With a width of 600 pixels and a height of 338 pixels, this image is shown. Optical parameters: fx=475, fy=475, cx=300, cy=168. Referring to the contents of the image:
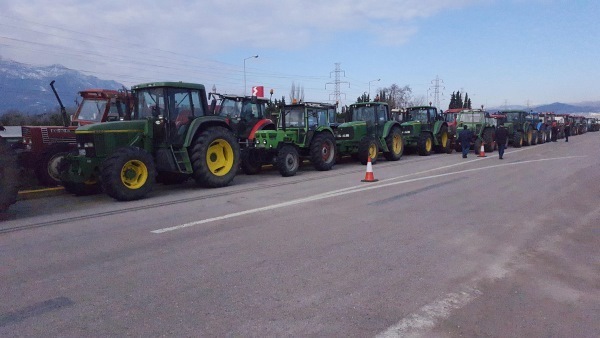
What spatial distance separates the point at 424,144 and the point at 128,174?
15.6 m

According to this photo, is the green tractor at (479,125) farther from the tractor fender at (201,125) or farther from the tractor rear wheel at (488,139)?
the tractor fender at (201,125)

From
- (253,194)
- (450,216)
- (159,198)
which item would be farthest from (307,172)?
(450,216)

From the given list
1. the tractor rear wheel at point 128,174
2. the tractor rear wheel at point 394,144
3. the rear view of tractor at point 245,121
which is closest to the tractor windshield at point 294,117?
the rear view of tractor at point 245,121

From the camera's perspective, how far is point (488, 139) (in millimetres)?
24641

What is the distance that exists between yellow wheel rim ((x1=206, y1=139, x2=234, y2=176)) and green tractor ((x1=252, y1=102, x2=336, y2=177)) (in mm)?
2258

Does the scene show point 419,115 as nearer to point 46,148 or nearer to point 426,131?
point 426,131

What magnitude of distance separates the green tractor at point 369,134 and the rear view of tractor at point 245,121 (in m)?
3.56

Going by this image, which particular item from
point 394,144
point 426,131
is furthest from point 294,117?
point 426,131

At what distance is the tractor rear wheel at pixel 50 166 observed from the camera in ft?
38.2

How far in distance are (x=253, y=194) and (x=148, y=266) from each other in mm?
5420

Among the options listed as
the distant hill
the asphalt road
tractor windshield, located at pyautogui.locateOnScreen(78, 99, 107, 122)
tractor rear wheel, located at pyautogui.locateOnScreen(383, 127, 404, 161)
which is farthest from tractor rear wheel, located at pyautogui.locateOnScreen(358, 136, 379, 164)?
the distant hill

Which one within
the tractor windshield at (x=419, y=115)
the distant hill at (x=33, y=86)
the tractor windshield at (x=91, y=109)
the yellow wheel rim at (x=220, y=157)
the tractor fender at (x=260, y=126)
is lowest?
the yellow wheel rim at (x=220, y=157)

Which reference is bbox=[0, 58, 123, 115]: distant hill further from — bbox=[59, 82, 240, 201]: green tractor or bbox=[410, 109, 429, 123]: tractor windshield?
bbox=[59, 82, 240, 201]: green tractor

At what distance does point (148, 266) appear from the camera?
5496 millimetres
